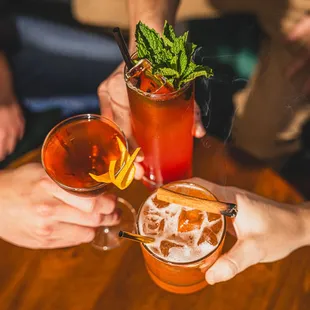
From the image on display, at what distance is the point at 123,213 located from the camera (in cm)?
160

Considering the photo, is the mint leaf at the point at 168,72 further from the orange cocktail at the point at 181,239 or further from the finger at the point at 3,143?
the finger at the point at 3,143

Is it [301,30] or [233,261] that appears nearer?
[233,261]

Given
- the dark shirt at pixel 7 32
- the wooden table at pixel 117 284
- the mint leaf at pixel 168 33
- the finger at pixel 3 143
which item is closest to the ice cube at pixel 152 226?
the wooden table at pixel 117 284

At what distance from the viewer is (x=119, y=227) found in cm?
161

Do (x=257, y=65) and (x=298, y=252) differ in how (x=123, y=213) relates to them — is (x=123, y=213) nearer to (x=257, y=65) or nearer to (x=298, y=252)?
(x=298, y=252)

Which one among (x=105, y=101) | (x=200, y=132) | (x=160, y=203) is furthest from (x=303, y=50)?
(x=160, y=203)

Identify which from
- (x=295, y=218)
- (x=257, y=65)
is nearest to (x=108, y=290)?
(x=295, y=218)

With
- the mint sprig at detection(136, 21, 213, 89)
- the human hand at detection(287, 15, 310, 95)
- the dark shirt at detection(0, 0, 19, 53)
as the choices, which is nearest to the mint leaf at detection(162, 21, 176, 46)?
the mint sprig at detection(136, 21, 213, 89)

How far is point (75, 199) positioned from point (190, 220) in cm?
34

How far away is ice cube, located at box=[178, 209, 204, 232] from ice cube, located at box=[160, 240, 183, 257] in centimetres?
5

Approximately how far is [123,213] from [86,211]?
0.78 ft

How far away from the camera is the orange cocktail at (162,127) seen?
4.17 feet

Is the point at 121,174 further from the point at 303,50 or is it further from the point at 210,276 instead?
the point at 303,50

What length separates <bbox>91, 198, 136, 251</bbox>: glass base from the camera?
1536 mm
